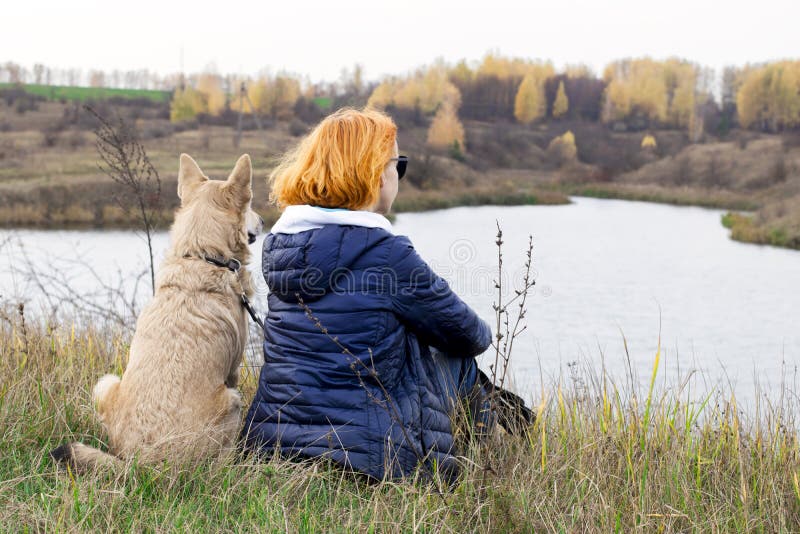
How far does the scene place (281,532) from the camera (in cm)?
265

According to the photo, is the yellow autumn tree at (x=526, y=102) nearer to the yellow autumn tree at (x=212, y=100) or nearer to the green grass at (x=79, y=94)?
the yellow autumn tree at (x=212, y=100)

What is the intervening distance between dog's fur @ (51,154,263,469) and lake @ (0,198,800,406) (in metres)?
2.26

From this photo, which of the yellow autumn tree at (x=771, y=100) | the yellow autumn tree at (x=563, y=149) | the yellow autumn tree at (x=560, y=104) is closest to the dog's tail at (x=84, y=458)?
the yellow autumn tree at (x=563, y=149)

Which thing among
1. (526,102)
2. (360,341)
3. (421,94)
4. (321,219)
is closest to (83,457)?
(360,341)

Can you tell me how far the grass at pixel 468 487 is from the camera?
2797mm

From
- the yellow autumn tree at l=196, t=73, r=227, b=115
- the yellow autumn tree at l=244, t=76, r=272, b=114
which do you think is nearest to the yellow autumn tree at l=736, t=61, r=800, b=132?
the yellow autumn tree at l=244, t=76, r=272, b=114

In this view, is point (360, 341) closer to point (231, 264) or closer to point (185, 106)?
point (231, 264)

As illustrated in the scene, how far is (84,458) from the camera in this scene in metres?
3.04

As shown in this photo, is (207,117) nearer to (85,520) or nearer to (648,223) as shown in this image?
(648,223)

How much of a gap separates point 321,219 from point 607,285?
17483mm

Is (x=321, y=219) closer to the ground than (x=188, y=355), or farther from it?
farther from it

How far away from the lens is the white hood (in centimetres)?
299

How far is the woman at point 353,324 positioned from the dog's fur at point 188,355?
0.73 feet

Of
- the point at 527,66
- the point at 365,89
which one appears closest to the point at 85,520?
the point at 365,89
